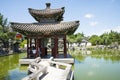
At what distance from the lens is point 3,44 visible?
38.3m

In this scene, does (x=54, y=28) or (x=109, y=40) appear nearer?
(x=54, y=28)

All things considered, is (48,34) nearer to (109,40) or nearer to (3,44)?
(3,44)

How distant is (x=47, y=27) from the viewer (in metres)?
17.8

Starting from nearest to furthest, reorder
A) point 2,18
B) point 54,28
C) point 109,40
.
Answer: point 54,28 → point 2,18 → point 109,40

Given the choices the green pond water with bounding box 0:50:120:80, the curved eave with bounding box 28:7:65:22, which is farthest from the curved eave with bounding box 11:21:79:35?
the green pond water with bounding box 0:50:120:80

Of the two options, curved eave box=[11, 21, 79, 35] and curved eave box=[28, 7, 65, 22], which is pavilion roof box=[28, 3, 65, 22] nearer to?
curved eave box=[28, 7, 65, 22]

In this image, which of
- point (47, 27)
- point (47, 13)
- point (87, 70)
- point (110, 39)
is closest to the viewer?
point (87, 70)

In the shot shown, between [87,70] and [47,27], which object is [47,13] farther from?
[87,70]

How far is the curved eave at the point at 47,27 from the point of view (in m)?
17.1

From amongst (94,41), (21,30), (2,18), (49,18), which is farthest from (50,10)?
(94,41)

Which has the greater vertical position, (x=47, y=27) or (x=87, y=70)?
(x=47, y=27)

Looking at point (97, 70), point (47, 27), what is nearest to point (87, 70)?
point (97, 70)

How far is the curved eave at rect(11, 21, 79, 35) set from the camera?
1714cm

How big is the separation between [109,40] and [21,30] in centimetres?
5013
